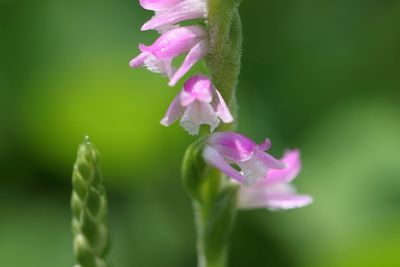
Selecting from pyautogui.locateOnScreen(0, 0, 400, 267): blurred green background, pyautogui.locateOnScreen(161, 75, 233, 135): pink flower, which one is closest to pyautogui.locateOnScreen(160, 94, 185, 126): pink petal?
pyautogui.locateOnScreen(161, 75, 233, 135): pink flower

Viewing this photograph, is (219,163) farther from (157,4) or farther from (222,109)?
(157,4)

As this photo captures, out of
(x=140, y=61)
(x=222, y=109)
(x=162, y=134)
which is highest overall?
(x=162, y=134)

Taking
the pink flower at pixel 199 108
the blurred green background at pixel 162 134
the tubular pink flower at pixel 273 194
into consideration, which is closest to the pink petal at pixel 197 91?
the pink flower at pixel 199 108

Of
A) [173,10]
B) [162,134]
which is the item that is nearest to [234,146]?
[173,10]

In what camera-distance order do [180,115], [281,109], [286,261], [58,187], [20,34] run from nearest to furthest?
[180,115] → [286,261] → [58,187] → [281,109] → [20,34]

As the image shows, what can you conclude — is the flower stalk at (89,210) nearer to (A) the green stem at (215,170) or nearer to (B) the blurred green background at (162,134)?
(A) the green stem at (215,170)

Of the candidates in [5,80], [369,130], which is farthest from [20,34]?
[369,130]

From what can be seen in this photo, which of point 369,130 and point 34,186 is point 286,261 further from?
point 34,186
